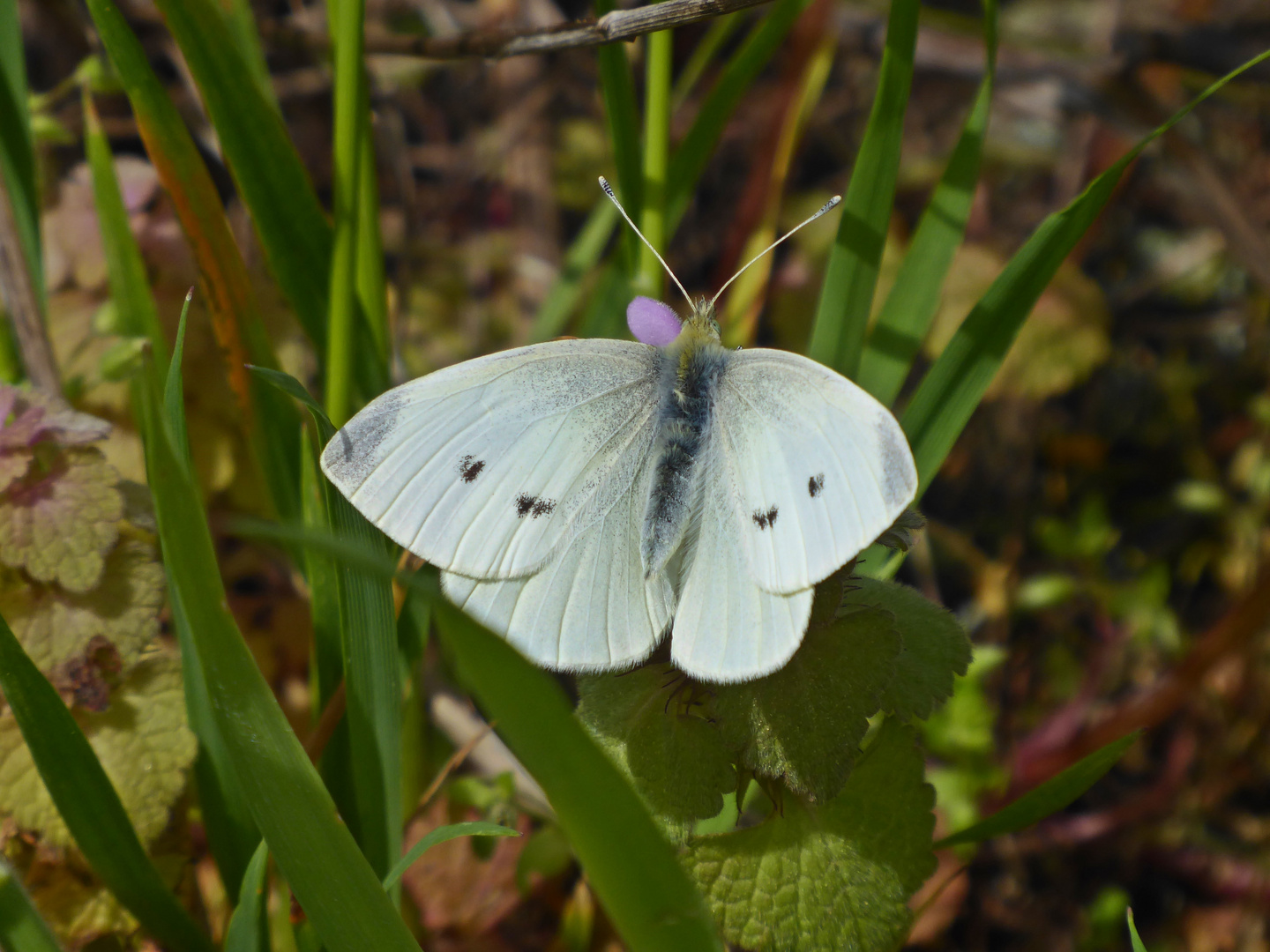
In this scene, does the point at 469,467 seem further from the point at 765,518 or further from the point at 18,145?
the point at 18,145

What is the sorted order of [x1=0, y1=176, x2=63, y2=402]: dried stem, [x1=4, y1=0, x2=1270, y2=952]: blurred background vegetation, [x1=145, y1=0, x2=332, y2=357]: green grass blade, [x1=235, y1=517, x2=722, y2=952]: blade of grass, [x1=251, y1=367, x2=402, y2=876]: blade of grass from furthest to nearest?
[x1=4, y1=0, x2=1270, y2=952]: blurred background vegetation → [x1=0, y1=176, x2=63, y2=402]: dried stem → [x1=145, y1=0, x2=332, y2=357]: green grass blade → [x1=251, y1=367, x2=402, y2=876]: blade of grass → [x1=235, y1=517, x2=722, y2=952]: blade of grass

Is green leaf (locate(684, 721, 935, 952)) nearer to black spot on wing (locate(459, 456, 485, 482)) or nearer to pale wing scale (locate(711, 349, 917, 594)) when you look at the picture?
pale wing scale (locate(711, 349, 917, 594))

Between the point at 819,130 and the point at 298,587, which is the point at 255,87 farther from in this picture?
the point at 819,130

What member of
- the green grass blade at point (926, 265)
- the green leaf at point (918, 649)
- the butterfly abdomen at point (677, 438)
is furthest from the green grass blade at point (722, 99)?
the green leaf at point (918, 649)

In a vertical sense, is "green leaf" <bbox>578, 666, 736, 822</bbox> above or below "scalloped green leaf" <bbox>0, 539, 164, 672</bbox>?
below

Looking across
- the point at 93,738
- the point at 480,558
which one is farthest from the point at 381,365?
the point at 93,738

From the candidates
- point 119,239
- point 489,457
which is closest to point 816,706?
point 489,457

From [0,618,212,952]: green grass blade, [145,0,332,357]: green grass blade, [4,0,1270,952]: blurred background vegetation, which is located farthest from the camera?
[4,0,1270,952]: blurred background vegetation

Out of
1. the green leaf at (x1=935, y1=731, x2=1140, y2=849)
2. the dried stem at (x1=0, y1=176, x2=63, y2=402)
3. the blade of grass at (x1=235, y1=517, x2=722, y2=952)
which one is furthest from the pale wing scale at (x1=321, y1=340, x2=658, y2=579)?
the dried stem at (x1=0, y1=176, x2=63, y2=402)
